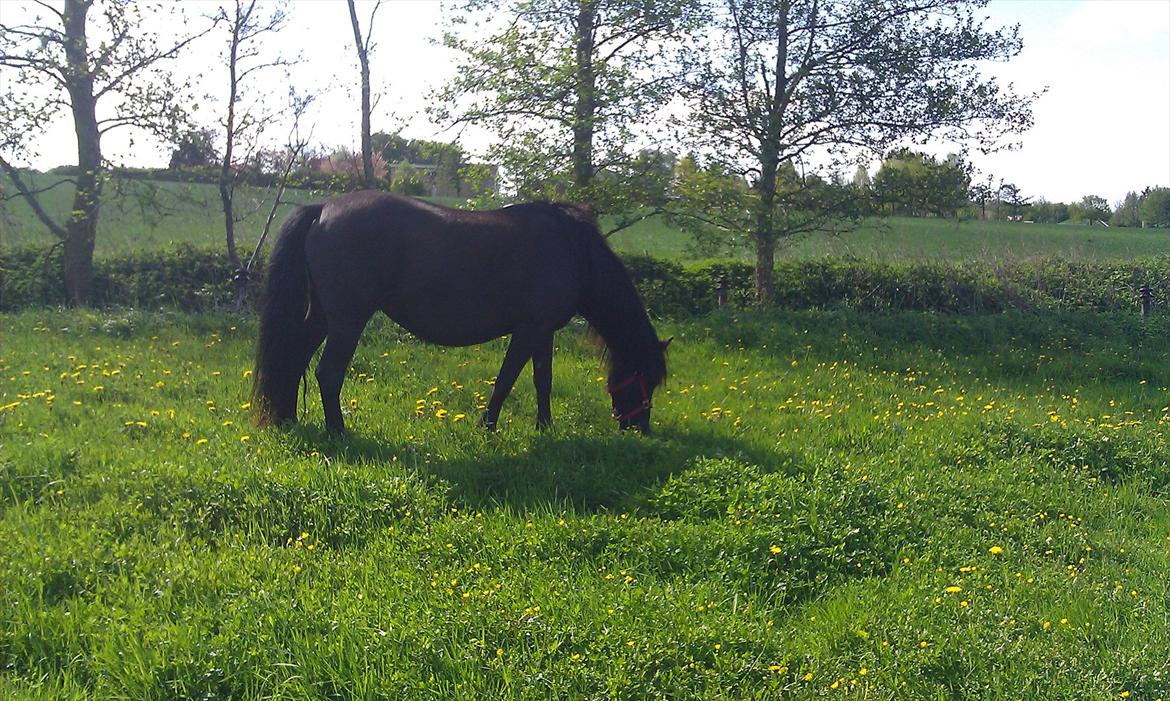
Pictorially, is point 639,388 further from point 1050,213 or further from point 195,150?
point 1050,213

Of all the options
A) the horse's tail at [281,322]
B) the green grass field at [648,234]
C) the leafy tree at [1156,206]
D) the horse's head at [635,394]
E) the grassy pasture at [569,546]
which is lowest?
the grassy pasture at [569,546]

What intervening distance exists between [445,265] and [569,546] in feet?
10.2

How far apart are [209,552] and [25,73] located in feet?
37.5

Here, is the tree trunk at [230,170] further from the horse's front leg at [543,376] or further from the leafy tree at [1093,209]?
the leafy tree at [1093,209]

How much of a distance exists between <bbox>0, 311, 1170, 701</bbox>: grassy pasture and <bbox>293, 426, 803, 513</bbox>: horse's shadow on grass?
0.10ft

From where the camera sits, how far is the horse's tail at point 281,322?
6945 mm

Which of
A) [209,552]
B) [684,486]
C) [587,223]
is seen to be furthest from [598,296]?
[209,552]

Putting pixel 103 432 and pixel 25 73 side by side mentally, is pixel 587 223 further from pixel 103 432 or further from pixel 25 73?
pixel 25 73

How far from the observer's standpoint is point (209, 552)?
4.50 m

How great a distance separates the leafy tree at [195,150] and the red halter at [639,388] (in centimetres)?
943

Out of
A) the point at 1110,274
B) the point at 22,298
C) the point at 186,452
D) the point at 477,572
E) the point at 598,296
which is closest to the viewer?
the point at 477,572

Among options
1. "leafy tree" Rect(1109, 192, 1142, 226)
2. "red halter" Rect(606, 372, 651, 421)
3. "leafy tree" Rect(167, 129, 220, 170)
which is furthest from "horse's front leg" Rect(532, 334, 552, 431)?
"leafy tree" Rect(1109, 192, 1142, 226)

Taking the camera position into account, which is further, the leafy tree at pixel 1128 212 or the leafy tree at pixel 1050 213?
the leafy tree at pixel 1050 213

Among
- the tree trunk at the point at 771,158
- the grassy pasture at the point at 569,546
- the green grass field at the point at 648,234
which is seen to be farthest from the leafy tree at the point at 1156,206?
the grassy pasture at the point at 569,546
